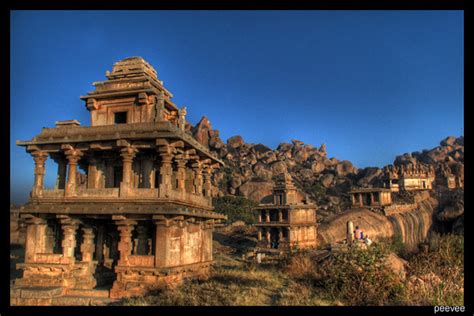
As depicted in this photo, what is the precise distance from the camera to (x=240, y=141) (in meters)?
112

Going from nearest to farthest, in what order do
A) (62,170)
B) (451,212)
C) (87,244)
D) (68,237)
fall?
1. (68,237)
2. (87,244)
3. (62,170)
4. (451,212)

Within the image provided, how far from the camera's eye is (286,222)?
3688cm

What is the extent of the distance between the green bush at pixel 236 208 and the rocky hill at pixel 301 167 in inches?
182

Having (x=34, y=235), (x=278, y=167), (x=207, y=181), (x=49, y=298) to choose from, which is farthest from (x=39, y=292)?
(x=278, y=167)

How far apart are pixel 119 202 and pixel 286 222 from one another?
23.0 metres

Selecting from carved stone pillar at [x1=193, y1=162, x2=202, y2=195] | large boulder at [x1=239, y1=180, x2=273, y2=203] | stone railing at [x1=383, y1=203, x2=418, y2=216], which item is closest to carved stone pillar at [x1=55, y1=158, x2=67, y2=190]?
carved stone pillar at [x1=193, y1=162, x2=202, y2=195]

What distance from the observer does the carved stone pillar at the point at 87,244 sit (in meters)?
17.2

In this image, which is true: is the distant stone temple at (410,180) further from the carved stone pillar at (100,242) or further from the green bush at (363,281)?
the carved stone pillar at (100,242)

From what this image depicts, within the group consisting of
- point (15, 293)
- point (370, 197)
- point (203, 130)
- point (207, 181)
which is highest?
point (203, 130)

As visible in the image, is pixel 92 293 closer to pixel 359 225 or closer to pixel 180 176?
pixel 180 176

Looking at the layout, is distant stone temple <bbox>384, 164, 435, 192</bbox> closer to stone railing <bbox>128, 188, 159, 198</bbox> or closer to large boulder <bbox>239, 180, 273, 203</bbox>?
large boulder <bbox>239, 180, 273, 203</bbox>

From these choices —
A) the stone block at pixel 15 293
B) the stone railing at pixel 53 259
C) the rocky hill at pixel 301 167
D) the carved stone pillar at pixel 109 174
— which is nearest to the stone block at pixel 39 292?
the stone block at pixel 15 293

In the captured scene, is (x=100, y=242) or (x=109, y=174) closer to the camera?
(x=100, y=242)
